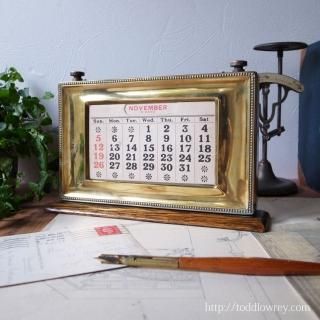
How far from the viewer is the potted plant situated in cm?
65

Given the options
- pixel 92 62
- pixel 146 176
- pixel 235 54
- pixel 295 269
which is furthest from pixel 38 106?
pixel 295 269

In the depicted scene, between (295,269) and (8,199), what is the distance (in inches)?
18.3

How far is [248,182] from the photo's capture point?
1.71 ft

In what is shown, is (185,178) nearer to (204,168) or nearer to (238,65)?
(204,168)

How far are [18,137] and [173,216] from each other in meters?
0.32

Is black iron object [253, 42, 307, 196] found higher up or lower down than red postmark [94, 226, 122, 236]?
higher up

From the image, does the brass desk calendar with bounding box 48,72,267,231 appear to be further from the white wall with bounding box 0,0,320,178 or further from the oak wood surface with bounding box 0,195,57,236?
the white wall with bounding box 0,0,320,178

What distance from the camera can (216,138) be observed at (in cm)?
55

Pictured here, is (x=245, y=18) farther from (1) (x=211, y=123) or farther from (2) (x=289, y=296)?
(2) (x=289, y=296)

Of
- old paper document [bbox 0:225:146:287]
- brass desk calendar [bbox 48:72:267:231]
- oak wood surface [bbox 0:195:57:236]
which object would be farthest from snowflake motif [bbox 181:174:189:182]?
oak wood surface [bbox 0:195:57:236]

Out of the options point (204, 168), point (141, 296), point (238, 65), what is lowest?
→ point (141, 296)

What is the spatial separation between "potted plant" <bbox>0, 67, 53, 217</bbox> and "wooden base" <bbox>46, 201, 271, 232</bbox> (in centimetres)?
7

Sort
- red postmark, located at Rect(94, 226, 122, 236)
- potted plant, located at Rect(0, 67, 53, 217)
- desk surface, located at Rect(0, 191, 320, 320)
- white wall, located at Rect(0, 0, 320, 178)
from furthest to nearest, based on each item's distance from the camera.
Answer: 1. white wall, located at Rect(0, 0, 320, 178)
2. potted plant, located at Rect(0, 67, 53, 217)
3. red postmark, located at Rect(94, 226, 122, 236)
4. desk surface, located at Rect(0, 191, 320, 320)

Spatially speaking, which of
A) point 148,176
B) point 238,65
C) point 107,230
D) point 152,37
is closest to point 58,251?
point 107,230
